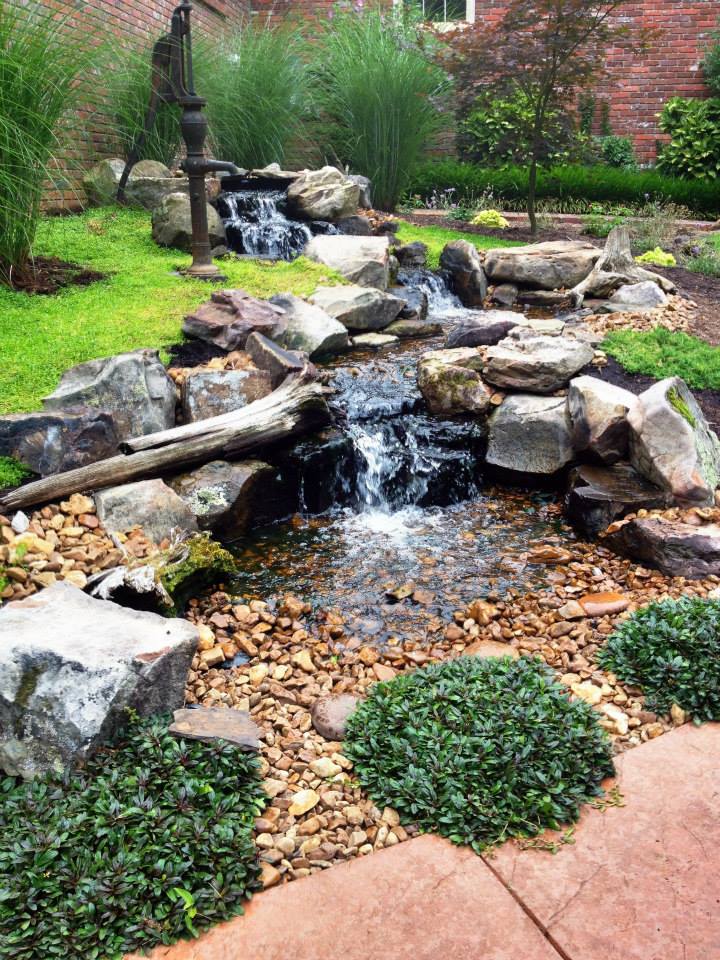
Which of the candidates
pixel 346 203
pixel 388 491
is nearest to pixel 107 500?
pixel 388 491

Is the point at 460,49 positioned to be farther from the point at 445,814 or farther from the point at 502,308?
the point at 445,814

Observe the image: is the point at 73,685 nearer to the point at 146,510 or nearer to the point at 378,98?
the point at 146,510

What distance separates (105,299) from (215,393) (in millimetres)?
2182

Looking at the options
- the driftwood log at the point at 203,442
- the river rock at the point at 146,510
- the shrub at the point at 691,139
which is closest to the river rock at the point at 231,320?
the driftwood log at the point at 203,442

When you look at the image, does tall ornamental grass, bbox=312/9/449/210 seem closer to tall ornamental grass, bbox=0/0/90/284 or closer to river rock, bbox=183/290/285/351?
tall ornamental grass, bbox=0/0/90/284

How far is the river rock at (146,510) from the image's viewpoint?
12.4 ft

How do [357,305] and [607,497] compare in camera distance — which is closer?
[607,497]

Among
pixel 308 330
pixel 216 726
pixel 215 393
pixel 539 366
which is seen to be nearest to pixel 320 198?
pixel 308 330

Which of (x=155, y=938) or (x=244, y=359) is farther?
(x=244, y=359)

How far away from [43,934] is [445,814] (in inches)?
42.8

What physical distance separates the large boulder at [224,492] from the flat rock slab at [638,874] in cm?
253

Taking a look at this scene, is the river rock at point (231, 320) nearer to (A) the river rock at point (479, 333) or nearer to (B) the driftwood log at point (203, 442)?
(B) the driftwood log at point (203, 442)

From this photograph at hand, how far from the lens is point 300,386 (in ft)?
15.9

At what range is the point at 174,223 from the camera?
26.4 feet
